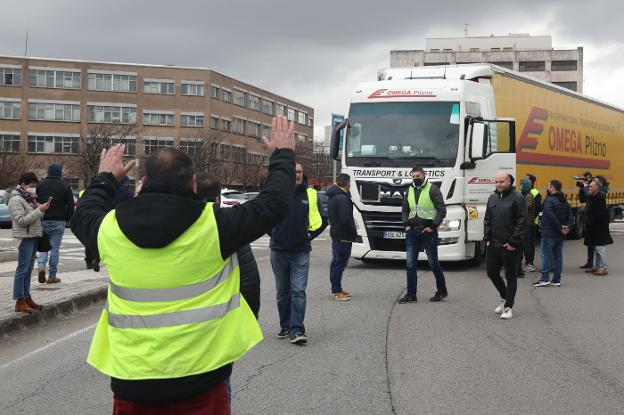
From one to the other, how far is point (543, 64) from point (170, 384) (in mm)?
104907

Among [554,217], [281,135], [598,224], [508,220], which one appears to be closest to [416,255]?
[508,220]

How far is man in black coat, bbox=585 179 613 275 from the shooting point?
13797 millimetres

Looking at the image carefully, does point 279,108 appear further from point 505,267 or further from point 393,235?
point 505,267

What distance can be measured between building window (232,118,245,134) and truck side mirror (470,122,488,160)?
67699 mm

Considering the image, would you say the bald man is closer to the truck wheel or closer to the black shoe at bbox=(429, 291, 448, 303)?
the black shoe at bbox=(429, 291, 448, 303)

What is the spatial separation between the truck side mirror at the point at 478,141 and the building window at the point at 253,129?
71.5 meters

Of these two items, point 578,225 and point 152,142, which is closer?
point 578,225

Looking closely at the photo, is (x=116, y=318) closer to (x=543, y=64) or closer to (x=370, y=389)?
(x=370, y=389)

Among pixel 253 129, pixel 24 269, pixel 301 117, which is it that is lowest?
pixel 24 269

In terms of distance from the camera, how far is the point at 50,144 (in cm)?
6981

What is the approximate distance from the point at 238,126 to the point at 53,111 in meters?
20.2

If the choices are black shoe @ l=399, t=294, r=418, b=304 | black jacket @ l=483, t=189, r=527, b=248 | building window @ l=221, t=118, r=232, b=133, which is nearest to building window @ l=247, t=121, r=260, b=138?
building window @ l=221, t=118, r=232, b=133

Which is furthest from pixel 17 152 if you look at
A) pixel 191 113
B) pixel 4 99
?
pixel 191 113

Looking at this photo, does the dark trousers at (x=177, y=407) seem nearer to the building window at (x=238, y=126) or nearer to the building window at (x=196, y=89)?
the building window at (x=196, y=89)
